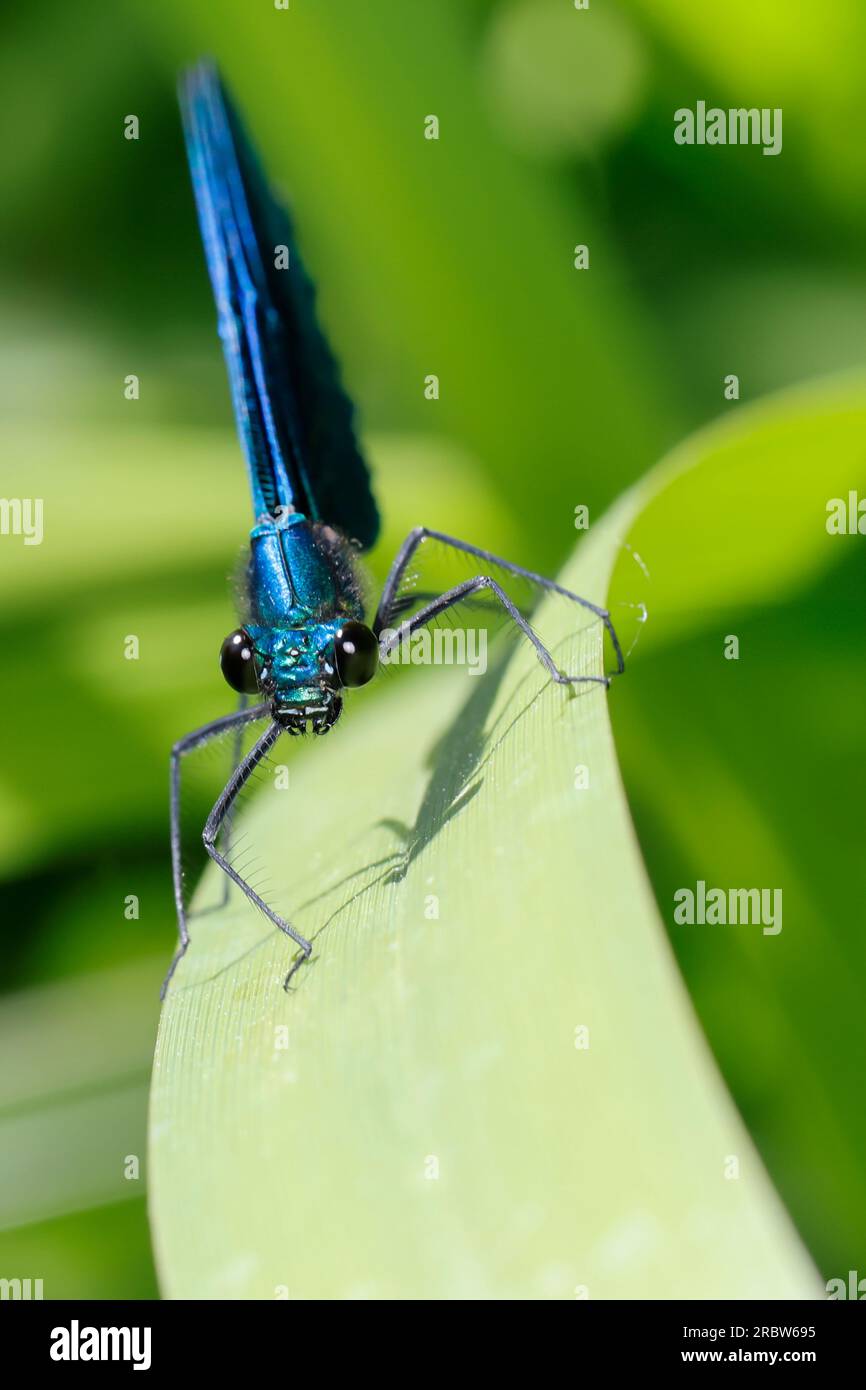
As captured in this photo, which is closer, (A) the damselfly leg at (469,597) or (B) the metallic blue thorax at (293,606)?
(A) the damselfly leg at (469,597)

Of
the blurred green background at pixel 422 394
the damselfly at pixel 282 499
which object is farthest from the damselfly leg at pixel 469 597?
the blurred green background at pixel 422 394

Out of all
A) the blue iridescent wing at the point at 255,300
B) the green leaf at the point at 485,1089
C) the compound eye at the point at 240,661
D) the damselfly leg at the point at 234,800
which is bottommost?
the green leaf at the point at 485,1089

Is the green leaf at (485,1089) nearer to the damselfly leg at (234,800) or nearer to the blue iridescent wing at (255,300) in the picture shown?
the damselfly leg at (234,800)

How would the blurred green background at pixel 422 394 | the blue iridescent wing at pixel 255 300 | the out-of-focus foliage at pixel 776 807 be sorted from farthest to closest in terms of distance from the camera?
the blurred green background at pixel 422 394
the blue iridescent wing at pixel 255 300
the out-of-focus foliage at pixel 776 807

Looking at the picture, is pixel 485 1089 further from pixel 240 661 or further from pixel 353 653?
pixel 240 661

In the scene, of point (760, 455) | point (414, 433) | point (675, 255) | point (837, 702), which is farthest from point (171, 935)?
point (675, 255)

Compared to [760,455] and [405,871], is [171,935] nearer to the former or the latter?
[405,871]

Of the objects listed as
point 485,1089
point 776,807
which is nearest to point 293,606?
point 776,807
